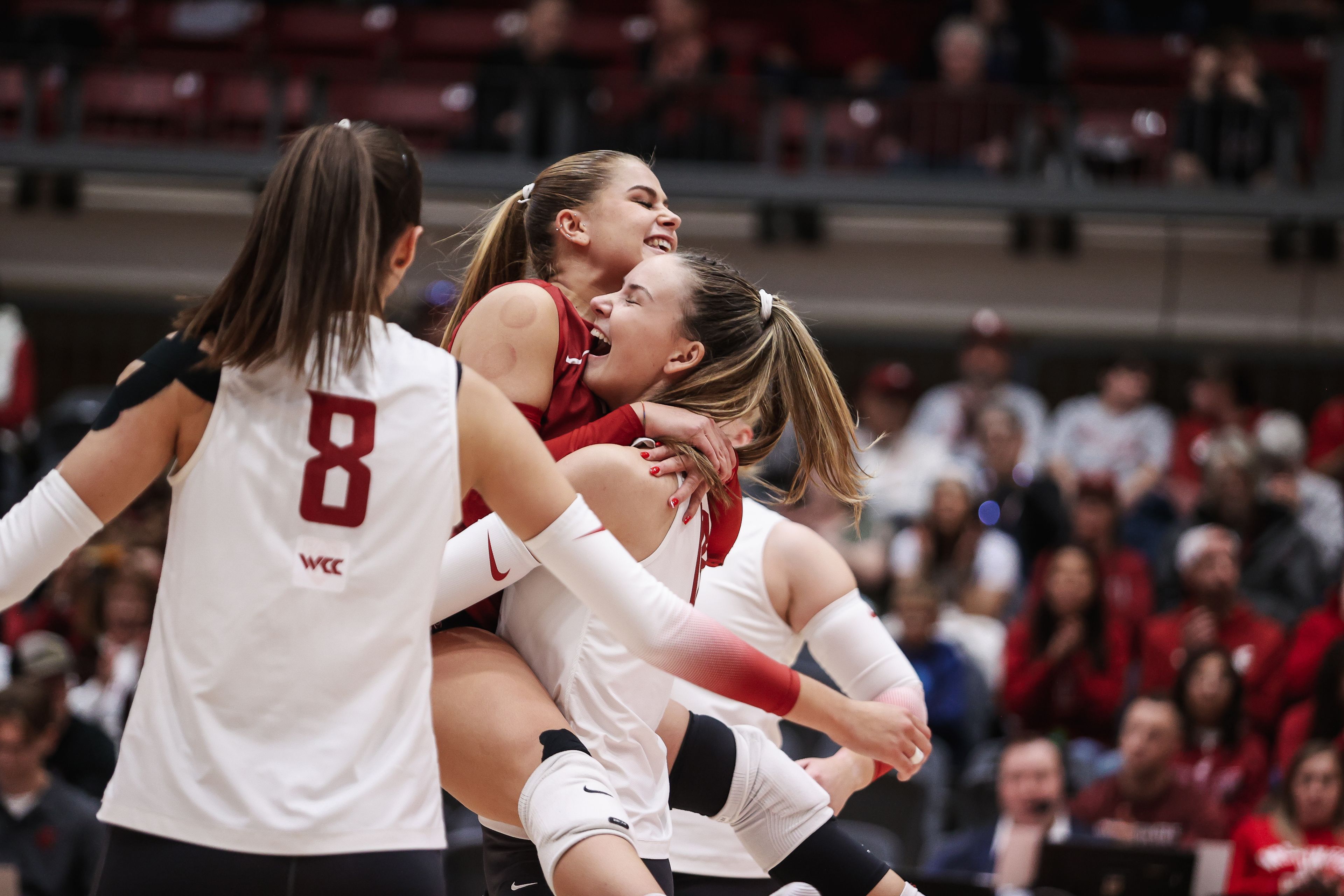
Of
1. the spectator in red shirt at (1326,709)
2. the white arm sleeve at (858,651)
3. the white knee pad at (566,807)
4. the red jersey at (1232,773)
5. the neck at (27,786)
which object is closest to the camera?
the white knee pad at (566,807)

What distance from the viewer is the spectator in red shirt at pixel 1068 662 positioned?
20.8 feet

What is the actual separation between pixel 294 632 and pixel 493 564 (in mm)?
482

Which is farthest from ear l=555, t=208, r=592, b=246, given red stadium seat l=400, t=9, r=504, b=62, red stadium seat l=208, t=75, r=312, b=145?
red stadium seat l=400, t=9, r=504, b=62

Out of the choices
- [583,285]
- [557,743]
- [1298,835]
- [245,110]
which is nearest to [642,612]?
[557,743]

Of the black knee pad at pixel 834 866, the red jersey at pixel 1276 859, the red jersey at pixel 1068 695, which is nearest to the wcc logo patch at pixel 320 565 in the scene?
the black knee pad at pixel 834 866

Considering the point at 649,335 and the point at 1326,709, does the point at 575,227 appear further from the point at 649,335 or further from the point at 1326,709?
the point at 1326,709

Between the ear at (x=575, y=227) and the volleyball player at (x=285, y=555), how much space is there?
0.87 m

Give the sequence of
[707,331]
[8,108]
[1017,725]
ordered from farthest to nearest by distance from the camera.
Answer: [8,108] < [1017,725] < [707,331]

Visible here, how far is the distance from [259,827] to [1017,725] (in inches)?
196

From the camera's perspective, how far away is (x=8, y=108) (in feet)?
34.0

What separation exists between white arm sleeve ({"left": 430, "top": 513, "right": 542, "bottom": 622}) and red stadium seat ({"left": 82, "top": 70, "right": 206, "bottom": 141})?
8.79m

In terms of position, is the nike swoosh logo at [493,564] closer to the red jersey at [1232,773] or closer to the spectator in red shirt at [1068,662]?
the red jersey at [1232,773]

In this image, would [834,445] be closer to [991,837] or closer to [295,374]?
[295,374]

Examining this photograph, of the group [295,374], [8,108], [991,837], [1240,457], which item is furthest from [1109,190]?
[295,374]
